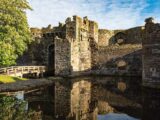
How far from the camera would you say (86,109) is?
16.1m

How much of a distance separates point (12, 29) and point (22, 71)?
816 cm

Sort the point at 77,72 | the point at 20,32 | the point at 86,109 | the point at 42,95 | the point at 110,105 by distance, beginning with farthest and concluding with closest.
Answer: the point at 77,72 < the point at 20,32 < the point at 42,95 < the point at 110,105 < the point at 86,109

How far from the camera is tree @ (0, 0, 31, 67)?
2716 centimetres

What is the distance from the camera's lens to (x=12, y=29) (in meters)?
28.7

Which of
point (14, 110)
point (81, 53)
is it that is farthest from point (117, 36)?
point (14, 110)

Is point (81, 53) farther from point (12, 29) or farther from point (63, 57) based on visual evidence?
point (12, 29)

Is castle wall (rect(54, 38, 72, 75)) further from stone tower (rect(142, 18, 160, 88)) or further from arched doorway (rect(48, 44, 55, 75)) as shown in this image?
stone tower (rect(142, 18, 160, 88))

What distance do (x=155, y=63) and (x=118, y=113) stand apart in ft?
35.0

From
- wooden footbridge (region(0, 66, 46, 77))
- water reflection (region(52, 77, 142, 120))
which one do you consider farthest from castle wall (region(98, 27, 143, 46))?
water reflection (region(52, 77, 142, 120))

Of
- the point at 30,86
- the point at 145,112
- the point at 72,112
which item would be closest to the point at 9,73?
the point at 30,86

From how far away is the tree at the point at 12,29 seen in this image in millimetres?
27156

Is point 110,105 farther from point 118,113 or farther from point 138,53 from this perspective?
point 138,53

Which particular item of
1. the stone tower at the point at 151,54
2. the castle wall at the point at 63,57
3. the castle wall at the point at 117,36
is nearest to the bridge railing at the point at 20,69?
the castle wall at the point at 63,57

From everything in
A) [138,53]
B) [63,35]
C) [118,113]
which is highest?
[63,35]
